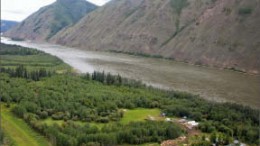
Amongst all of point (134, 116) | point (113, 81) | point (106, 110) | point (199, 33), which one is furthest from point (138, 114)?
point (199, 33)

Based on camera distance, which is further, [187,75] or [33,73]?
[187,75]

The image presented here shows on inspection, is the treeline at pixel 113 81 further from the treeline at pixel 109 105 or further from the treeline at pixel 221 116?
the treeline at pixel 221 116

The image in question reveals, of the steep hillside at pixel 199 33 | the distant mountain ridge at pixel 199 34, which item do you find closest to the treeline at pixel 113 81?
the distant mountain ridge at pixel 199 34

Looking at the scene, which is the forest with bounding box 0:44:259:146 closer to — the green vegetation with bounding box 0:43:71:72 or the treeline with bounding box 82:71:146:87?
the treeline with bounding box 82:71:146:87

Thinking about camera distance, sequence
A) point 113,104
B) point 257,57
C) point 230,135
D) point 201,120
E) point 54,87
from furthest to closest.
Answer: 1. point 257,57
2. point 54,87
3. point 113,104
4. point 201,120
5. point 230,135

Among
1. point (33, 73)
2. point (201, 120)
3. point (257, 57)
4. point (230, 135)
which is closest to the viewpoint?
point (230, 135)

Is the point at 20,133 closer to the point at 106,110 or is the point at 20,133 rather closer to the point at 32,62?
the point at 106,110

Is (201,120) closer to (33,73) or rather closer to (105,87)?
(105,87)

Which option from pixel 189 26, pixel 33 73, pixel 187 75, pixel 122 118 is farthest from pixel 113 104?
pixel 189 26
